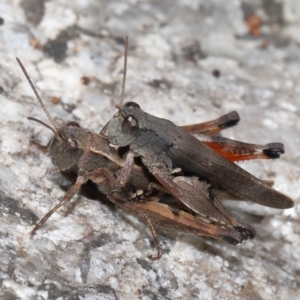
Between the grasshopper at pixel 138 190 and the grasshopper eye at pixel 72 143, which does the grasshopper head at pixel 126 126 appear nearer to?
the grasshopper at pixel 138 190

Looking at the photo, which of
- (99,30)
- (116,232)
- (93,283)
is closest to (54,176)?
(116,232)

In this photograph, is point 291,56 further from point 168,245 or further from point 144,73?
point 168,245

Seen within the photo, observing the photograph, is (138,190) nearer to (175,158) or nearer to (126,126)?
(175,158)

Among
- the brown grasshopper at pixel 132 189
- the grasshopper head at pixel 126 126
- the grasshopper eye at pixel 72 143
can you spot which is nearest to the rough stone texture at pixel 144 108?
the brown grasshopper at pixel 132 189

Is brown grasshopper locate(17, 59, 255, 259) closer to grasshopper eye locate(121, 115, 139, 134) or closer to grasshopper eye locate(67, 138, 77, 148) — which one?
grasshopper eye locate(67, 138, 77, 148)

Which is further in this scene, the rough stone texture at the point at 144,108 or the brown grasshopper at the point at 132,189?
the brown grasshopper at the point at 132,189

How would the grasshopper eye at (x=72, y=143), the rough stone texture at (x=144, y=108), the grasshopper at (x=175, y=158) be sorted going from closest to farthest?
the rough stone texture at (x=144, y=108) → the grasshopper eye at (x=72, y=143) → the grasshopper at (x=175, y=158)
